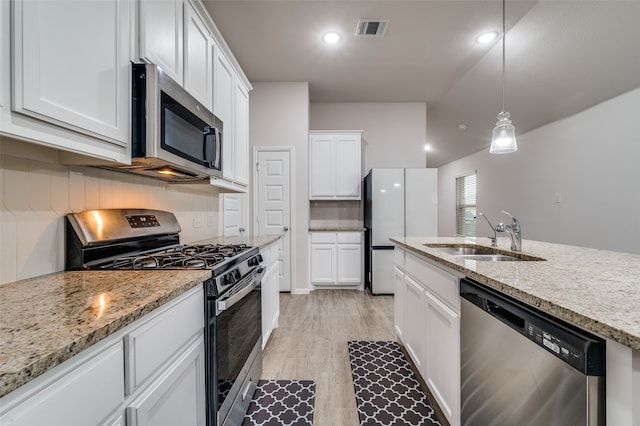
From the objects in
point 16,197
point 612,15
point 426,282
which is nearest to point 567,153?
point 612,15

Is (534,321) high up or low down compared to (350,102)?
down

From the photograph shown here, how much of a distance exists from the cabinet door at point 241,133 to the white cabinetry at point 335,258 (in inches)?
68.7

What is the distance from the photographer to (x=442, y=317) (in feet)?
4.76

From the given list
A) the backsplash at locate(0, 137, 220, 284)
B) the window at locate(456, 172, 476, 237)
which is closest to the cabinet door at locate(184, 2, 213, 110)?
the backsplash at locate(0, 137, 220, 284)

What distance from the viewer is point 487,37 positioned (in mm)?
2980

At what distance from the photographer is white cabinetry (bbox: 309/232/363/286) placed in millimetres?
4082

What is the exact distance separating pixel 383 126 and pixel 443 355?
3.89 meters

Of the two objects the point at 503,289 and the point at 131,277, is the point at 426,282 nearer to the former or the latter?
the point at 503,289

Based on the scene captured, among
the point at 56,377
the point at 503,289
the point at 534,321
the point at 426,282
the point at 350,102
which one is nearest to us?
the point at 56,377

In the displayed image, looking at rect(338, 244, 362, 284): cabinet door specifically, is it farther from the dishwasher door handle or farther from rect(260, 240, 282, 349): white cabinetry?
the dishwasher door handle

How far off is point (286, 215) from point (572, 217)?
151 inches

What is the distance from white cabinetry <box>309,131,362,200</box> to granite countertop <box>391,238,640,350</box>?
2.85 m

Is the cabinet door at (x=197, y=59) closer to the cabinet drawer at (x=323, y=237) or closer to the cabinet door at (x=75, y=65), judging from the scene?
the cabinet door at (x=75, y=65)

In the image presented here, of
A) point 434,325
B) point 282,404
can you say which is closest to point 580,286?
point 434,325
